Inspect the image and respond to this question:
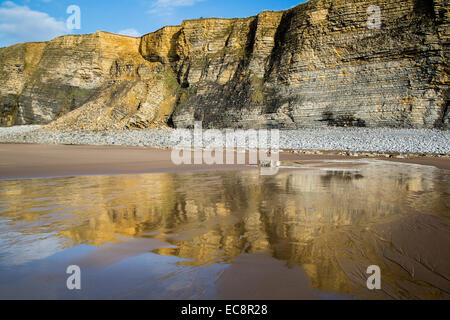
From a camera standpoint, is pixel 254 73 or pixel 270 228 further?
pixel 254 73

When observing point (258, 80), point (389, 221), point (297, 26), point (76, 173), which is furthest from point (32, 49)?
point (389, 221)

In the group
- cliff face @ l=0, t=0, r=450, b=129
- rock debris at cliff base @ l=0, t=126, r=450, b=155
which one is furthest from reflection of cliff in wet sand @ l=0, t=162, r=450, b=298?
cliff face @ l=0, t=0, r=450, b=129

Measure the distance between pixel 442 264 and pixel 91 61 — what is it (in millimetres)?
41057

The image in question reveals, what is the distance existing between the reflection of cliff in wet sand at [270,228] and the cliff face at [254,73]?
16427mm

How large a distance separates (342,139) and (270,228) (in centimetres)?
1626

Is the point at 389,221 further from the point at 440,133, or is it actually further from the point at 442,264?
the point at 440,133

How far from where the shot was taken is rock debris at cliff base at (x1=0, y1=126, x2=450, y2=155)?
14.8 m

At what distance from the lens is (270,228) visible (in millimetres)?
2844

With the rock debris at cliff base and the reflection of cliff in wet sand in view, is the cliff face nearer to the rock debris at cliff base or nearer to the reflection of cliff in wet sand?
the rock debris at cliff base

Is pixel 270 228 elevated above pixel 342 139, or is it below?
below

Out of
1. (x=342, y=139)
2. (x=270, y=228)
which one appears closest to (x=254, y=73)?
(x=342, y=139)

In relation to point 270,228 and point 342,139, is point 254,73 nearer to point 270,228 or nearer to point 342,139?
point 342,139
